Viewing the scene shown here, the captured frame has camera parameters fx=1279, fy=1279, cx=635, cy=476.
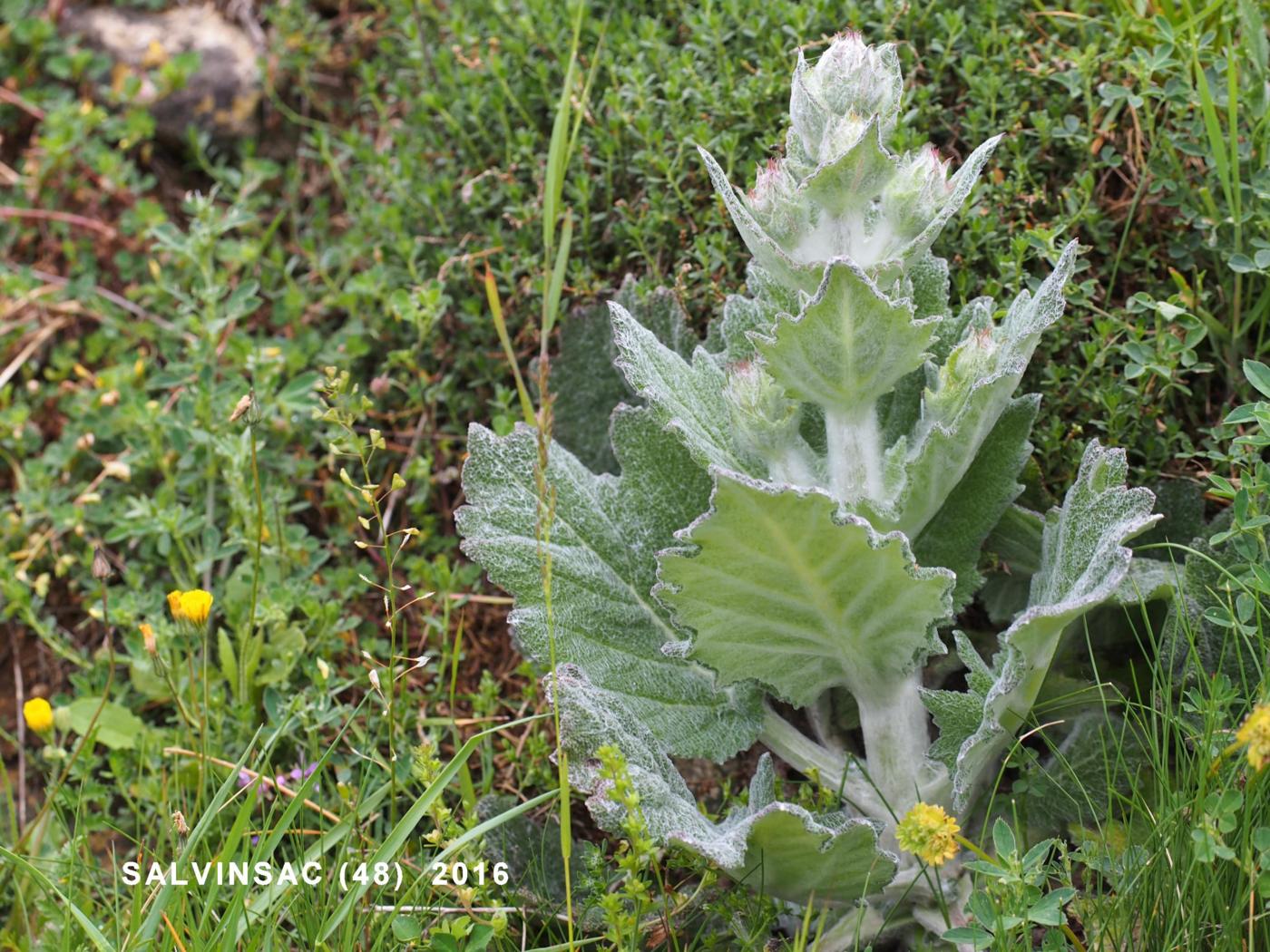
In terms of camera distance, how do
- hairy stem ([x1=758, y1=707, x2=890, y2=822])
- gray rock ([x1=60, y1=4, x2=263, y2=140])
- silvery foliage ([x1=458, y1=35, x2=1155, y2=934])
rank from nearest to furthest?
silvery foliage ([x1=458, y1=35, x2=1155, y2=934]) → hairy stem ([x1=758, y1=707, x2=890, y2=822]) → gray rock ([x1=60, y1=4, x2=263, y2=140])

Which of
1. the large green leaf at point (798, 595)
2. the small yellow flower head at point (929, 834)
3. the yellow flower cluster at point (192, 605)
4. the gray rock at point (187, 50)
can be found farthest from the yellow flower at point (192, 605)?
the gray rock at point (187, 50)

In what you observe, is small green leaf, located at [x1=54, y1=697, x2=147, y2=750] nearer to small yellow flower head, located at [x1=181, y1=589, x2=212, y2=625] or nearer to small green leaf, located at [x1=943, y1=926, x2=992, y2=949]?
small yellow flower head, located at [x1=181, y1=589, x2=212, y2=625]

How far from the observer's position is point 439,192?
3.43m

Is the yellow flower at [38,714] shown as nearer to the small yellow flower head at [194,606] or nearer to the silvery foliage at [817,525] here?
the small yellow flower head at [194,606]

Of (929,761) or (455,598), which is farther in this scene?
(455,598)

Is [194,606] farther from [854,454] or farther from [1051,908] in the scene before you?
[1051,908]

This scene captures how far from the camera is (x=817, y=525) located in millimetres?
1870

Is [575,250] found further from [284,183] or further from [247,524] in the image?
[284,183]

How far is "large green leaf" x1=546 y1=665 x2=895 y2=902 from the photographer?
1855 mm

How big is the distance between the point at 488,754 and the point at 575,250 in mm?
1262

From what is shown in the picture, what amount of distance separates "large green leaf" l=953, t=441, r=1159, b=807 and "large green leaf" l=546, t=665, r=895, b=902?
203mm

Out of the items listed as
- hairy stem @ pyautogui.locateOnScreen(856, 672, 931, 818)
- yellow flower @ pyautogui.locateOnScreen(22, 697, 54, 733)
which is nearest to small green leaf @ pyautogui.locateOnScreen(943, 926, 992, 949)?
hairy stem @ pyautogui.locateOnScreen(856, 672, 931, 818)

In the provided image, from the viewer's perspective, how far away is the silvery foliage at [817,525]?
6.30 ft

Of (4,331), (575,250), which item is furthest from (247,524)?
(4,331)
